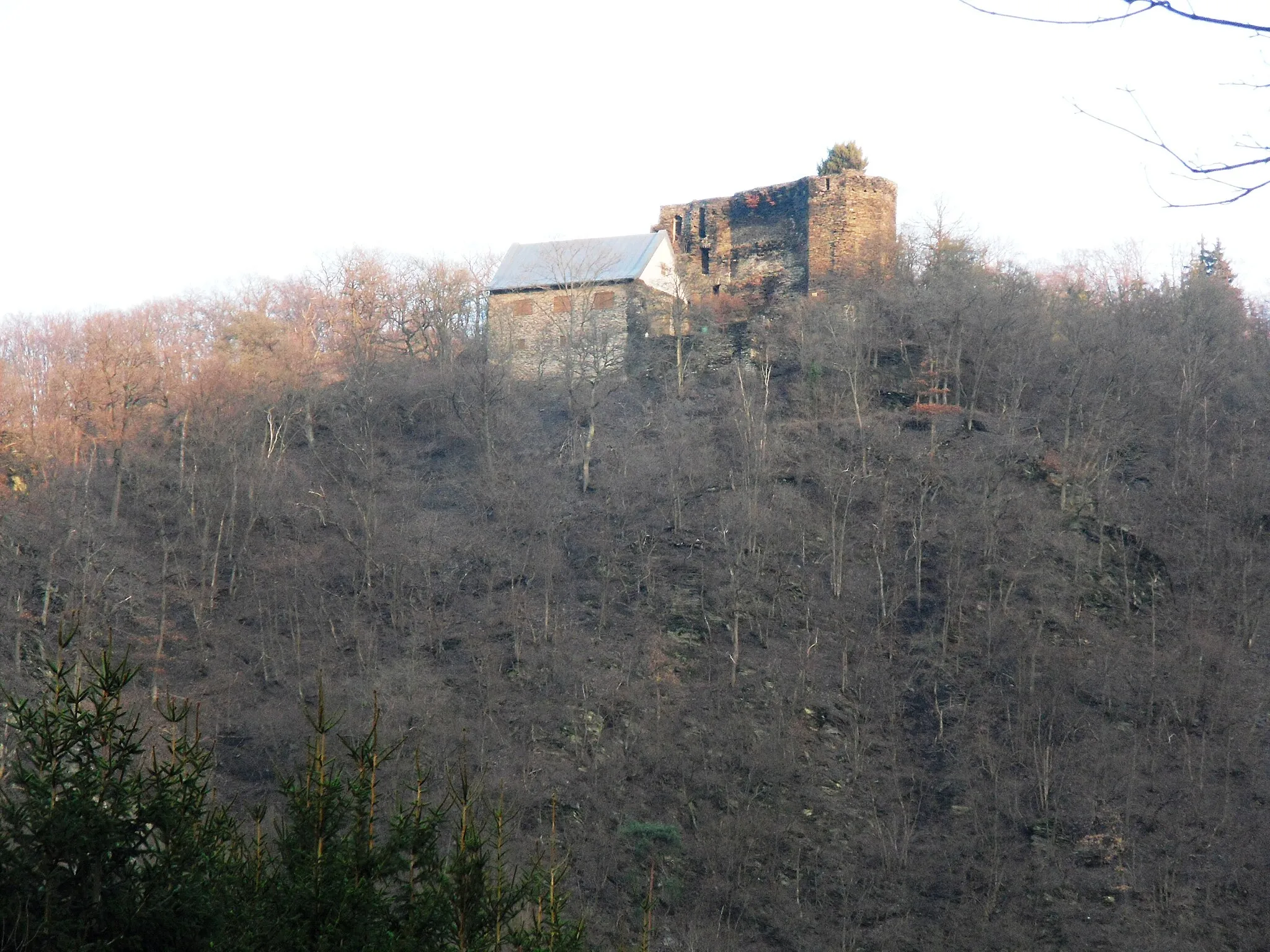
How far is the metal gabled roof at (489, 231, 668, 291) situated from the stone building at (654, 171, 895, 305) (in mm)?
1976

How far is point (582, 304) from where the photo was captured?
4744 cm

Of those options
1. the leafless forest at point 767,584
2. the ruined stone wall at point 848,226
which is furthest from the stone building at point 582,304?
the ruined stone wall at point 848,226

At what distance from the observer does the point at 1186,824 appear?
26.9m

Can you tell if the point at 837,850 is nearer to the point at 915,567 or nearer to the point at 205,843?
the point at 915,567

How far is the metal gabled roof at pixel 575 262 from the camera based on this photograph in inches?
1916

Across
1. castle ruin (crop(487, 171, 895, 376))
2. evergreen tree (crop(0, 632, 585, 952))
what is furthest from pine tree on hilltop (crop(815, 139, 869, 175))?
evergreen tree (crop(0, 632, 585, 952))

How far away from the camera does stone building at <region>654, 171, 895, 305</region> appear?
155 feet

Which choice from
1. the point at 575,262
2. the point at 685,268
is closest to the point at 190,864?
the point at 575,262

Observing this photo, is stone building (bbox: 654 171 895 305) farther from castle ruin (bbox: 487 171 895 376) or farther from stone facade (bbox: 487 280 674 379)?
stone facade (bbox: 487 280 674 379)

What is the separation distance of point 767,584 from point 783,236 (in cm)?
1960

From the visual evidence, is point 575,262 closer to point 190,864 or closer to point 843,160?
point 843,160

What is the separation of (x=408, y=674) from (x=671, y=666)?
283 inches

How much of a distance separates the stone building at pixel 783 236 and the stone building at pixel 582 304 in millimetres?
1578

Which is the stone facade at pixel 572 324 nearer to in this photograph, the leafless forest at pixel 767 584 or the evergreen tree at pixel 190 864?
the leafless forest at pixel 767 584
